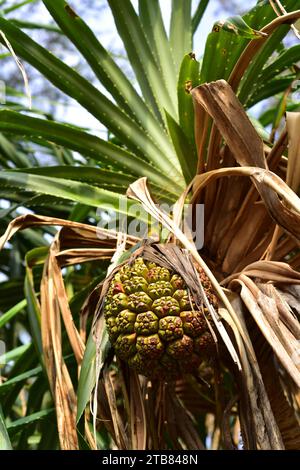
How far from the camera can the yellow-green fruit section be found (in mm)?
1085

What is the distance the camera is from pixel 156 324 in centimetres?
109

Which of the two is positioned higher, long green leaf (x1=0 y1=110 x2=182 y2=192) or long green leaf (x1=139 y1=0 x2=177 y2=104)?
long green leaf (x1=139 y1=0 x2=177 y2=104)

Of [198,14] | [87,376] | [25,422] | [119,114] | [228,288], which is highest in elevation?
[198,14]

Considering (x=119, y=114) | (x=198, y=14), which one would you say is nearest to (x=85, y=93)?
(x=119, y=114)

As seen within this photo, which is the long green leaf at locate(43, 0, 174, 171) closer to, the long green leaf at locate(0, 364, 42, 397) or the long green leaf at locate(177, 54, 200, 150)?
the long green leaf at locate(177, 54, 200, 150)

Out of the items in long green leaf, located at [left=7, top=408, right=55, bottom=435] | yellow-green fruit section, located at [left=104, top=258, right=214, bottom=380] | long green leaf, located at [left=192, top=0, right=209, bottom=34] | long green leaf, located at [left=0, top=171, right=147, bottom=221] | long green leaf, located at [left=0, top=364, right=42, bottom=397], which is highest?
long green leaf, located at [left=192, top=0, right=209, bottom=34]

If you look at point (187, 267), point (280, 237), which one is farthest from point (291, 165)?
point (187, 267)

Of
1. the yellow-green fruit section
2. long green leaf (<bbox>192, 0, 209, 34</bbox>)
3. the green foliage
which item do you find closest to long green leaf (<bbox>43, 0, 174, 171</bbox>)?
the green foliage

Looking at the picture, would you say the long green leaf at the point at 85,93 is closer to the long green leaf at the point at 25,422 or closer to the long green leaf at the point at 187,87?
the long green leaf at the point at 187,87

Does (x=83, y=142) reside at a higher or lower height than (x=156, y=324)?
higher

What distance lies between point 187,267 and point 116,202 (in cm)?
34

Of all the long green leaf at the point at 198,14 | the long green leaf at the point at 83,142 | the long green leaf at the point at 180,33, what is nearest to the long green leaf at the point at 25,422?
the long green leaf at the point at 83,142

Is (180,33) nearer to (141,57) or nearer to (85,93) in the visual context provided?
(141,57)

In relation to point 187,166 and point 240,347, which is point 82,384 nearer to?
point 240,347
